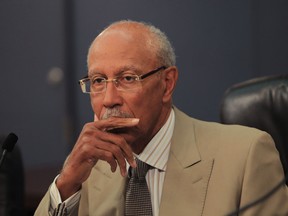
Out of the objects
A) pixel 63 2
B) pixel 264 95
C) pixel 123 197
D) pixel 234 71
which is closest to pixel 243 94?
pixel 264 95

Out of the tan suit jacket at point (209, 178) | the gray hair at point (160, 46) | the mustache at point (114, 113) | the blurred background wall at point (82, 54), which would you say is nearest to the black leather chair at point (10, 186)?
the tan suit jacket at point (209, 178)

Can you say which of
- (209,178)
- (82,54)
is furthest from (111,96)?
(82,54)

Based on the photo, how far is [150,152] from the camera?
199 centimetres

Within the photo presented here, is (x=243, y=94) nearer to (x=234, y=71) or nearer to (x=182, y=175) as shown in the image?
(x=182, y=175)

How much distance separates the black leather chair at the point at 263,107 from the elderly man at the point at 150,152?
165 millimetres

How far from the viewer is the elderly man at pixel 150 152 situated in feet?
6.03

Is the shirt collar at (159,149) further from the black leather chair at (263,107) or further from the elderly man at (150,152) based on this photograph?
the black leather chair at (263,107)

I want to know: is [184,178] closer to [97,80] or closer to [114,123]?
[114,123]

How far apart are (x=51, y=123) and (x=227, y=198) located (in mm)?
2339

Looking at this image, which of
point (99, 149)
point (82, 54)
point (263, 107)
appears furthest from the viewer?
point (82, 54)

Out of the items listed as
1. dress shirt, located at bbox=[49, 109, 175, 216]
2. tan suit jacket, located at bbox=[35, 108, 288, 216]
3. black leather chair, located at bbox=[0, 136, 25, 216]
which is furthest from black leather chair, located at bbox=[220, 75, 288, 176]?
black leather chair, located at bbox=[0, 136, 25, 216]

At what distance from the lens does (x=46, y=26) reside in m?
3.94

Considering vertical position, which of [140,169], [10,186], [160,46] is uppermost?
[160,46]

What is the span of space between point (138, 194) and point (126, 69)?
39cm
